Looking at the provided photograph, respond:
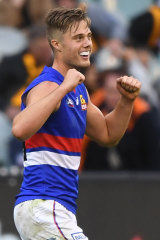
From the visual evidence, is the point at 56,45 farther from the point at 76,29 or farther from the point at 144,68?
the point at 144,68

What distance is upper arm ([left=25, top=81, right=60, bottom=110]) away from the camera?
461 cm

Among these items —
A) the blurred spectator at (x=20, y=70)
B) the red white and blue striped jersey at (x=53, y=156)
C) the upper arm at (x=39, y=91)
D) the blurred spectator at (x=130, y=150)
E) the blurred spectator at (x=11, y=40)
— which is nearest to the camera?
the upper arm at (x=39, y=91)

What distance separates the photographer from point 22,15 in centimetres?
898

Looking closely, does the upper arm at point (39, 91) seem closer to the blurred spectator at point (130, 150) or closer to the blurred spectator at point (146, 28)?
the blurred spectator at point (130, 150)

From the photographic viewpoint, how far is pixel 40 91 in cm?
466

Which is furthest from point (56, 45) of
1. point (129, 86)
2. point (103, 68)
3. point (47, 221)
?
point (103, 68)

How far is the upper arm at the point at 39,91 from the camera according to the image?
4.61 metres

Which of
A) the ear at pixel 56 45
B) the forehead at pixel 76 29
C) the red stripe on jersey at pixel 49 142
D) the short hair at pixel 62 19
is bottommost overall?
the red stripe on jersey at pixel 49 142

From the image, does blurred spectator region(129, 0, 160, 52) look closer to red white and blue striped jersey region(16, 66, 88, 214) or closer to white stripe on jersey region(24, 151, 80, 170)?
red white and blue striped jersey region(16, 66, 88, 214)

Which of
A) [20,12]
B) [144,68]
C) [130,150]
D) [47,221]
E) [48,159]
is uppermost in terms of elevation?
[20,12]

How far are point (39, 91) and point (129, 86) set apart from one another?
0.74 meters

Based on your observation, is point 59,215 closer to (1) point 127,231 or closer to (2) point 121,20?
(1) point 127,231

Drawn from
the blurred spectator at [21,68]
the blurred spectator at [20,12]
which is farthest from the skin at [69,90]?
the blurred spectator at [20,12]

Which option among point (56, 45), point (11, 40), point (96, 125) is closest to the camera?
point (56, 45)
